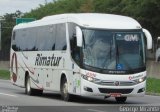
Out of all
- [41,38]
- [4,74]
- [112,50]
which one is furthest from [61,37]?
→ [4,74]

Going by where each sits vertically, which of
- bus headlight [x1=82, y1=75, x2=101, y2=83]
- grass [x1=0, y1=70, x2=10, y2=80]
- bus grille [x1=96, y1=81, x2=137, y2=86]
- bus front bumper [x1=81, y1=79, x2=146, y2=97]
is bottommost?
grass [x1=0, y1=70, x2=10, y2=80]

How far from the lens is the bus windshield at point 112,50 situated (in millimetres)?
22406

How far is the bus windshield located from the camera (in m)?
22.4

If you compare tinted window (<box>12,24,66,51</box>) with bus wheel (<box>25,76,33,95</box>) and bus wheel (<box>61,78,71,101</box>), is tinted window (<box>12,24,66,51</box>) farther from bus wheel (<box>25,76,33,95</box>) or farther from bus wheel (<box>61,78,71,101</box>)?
bus wheel (<box>25,76,33,95</box>)

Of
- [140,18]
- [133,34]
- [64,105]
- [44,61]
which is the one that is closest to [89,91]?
[64,105]

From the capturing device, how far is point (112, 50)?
2252 centimetres

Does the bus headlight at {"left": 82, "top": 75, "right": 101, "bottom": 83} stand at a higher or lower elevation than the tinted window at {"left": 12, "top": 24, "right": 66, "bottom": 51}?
lower

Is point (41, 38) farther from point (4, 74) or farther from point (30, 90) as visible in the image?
point (4, 74)

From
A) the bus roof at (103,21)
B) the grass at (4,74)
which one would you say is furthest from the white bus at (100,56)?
the grass at (4,74)

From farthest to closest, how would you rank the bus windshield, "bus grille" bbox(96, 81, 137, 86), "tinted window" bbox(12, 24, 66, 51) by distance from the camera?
"tinted window" bbox(12, 24, 66, 51) → the bus windshield → "bus grille" bbox(96, 81, 137, 86)

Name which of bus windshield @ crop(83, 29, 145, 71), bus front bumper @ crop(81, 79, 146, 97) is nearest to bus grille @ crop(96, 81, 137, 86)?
bus front bumper @ crop(81, 79, 146, 97)

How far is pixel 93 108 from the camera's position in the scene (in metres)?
20.7

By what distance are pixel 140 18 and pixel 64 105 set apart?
40069 mm

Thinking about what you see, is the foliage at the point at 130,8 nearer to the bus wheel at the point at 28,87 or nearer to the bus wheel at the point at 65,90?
the bus wheel at the point at 28,87
